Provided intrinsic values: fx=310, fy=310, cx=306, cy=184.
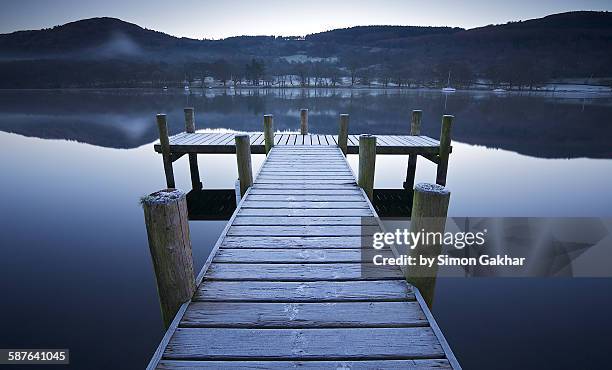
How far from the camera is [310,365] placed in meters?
2.23

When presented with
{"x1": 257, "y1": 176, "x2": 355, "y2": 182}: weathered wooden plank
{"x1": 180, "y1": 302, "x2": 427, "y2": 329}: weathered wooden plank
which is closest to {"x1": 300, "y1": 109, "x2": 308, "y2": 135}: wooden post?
{"x1": 257, "y1": 176, "x2": 355, "y2": 182}: weathered wooden plank

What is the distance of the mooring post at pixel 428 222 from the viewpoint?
2.71 m

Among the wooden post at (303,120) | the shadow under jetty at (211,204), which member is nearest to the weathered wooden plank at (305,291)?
the shadow under jetty at (211,204)

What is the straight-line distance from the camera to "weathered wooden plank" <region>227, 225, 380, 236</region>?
4168 mm

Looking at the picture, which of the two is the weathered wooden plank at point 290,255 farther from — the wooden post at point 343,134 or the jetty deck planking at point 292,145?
the jetty deck planking at point 292,145

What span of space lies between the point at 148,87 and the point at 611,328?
118381 mm

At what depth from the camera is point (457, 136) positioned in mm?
23953

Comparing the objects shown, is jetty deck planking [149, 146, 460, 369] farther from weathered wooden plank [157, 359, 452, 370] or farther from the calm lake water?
the calm lake water

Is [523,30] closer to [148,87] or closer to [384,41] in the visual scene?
[384,41]

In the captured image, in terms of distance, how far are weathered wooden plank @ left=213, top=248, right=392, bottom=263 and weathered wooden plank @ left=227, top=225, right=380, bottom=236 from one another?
0.43 metres

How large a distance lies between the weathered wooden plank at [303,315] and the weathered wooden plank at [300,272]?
1.29 ft

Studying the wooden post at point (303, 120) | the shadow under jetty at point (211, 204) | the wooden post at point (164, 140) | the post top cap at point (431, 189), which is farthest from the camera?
the wooden post at point (303, 120)

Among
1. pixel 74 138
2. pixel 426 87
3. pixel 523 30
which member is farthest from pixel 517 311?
pixel 523 30

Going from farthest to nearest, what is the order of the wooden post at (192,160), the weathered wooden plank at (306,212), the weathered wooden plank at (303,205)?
the wooden post at (192,160) → the weathered wooden plank at (303,205) → the weathered wooden plank at (306,212)
